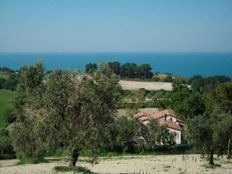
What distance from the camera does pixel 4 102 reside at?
98625mm

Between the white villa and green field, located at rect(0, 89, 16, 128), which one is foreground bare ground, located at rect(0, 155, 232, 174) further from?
green field, located at rect(0, 89, 16, 128)

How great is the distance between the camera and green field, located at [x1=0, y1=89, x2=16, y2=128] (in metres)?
81.7

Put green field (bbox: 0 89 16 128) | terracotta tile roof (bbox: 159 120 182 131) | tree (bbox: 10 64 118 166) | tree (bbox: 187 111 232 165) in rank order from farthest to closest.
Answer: green field (bbox: 0 89 16 128) < terracotta tile roof (bbox: 159 120 182 131) < tree (bbox: 187 111 232 165) < tree (bbox: 10 64 118 166)

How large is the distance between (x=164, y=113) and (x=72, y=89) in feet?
171

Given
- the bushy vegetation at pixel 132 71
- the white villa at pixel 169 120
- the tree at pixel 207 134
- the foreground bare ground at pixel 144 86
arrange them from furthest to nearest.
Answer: the bushy vegetation at pixel 132 71 → the foreground bare ground at pixel 144 86 → the white villa at pixel 169 120 → the tree at pixel 207 134

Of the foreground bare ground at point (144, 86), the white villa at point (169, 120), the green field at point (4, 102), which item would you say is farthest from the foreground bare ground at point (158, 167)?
the foreground bare ground at point (144, 86)

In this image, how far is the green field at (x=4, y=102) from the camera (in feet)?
268

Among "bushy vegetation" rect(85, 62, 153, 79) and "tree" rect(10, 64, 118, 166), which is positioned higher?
"tree" rect(10, 64, 118, 166)

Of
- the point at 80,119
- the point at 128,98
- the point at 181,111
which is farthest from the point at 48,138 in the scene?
the point at 128,98

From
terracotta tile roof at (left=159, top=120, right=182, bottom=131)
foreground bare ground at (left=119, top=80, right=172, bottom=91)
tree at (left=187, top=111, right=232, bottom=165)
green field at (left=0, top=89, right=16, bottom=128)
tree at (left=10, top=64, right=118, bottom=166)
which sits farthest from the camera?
foreground bare ground at (left=119, top=80, right=172, bottom=91)

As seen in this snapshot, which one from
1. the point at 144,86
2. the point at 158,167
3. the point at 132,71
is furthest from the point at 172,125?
the point at 132,71

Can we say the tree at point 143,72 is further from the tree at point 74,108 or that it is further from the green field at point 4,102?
the tree at point 74,108

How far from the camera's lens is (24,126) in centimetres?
3756

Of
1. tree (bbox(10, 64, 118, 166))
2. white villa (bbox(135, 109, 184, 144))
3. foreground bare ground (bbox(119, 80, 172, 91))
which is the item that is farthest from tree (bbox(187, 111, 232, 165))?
foreground bare ground (bbox(119, 80, 172, 91))
